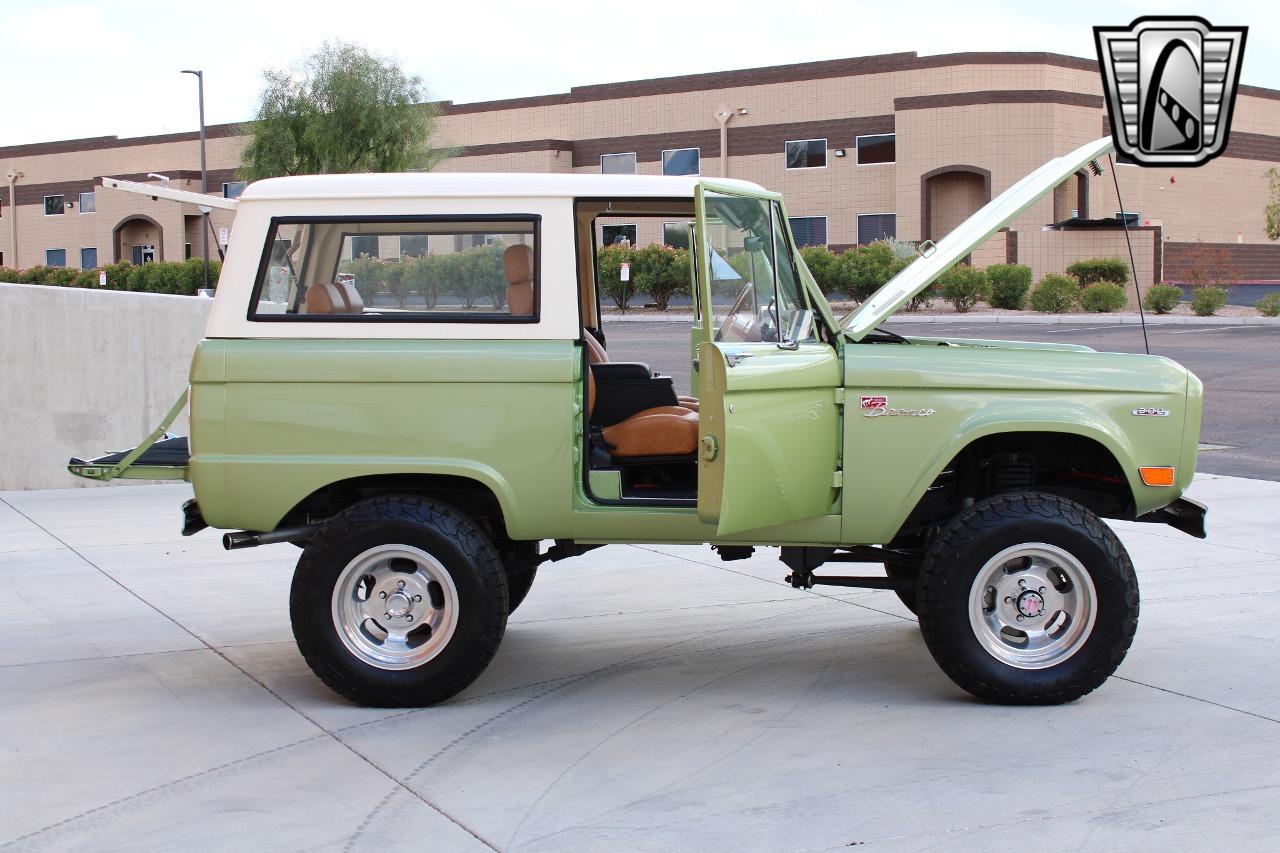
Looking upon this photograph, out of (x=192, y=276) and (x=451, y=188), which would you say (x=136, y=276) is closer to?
(x=192, y=276)

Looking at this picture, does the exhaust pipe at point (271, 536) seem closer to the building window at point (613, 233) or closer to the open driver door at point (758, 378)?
the open driver door at point (758, 378)

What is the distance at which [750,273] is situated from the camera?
19.4 ft

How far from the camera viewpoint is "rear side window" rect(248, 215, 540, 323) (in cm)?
584

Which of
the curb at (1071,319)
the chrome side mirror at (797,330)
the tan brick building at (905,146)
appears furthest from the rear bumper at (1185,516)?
the tan brick building at (905,146)

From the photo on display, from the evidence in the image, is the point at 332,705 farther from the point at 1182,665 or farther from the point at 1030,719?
the point at 1182,665

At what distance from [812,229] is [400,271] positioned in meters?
44.9

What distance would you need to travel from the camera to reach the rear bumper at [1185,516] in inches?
239

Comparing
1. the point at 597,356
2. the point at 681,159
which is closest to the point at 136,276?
the point at 681,159

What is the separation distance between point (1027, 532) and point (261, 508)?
10.1ft

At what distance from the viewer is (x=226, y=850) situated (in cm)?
430

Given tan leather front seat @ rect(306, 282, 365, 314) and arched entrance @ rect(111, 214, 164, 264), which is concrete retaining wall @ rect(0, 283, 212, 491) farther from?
arched entrance @ rect(111, 214, 164, 264)

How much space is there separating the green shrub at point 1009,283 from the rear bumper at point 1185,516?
33.6 meters

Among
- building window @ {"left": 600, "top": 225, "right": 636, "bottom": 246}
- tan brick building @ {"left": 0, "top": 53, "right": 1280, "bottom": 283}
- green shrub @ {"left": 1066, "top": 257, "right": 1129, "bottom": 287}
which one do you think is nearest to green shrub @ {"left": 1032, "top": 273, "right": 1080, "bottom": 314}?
green shrub @ {"left": 1066, "top": 257, "right": 1129, "bottom": 287}

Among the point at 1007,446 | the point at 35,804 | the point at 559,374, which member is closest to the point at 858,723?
the point at 1007,446
